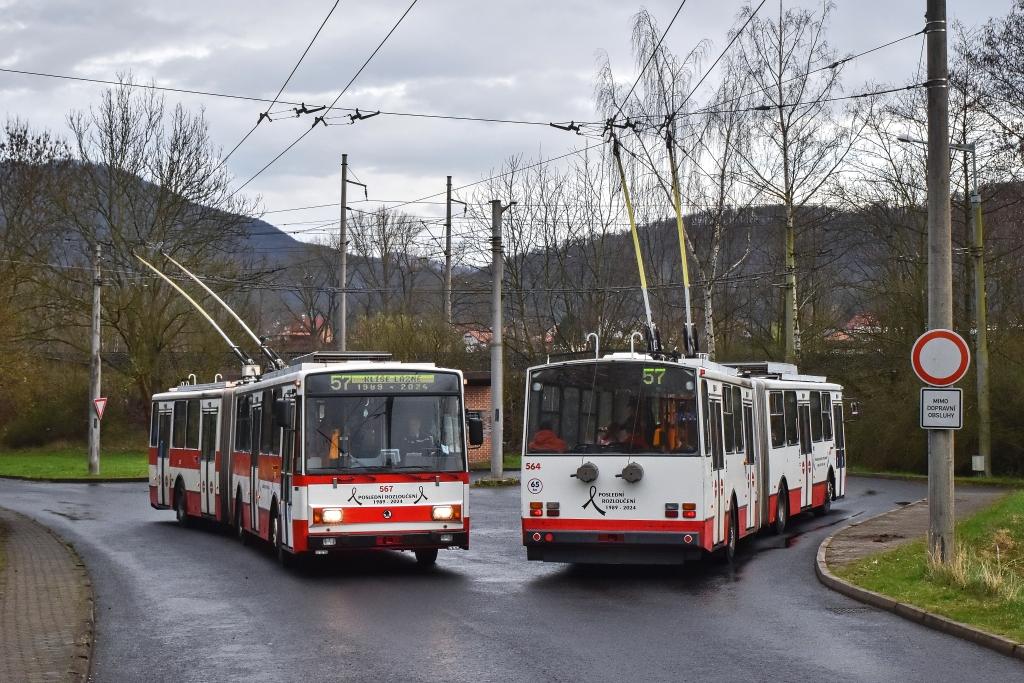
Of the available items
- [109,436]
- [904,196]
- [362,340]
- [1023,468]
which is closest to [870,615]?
[1023,468]

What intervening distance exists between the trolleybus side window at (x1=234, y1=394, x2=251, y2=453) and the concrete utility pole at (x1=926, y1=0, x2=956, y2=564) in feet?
34.8

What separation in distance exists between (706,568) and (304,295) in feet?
209

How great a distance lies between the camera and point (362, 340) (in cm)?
5244

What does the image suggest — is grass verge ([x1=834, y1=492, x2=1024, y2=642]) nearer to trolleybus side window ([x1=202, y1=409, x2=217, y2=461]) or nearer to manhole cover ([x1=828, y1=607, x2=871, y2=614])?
manhole cover ([x1=828, y1=607, x2=871, y2=614])

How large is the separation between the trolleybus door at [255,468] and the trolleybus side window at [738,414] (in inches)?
268

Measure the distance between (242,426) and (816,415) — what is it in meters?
11.3

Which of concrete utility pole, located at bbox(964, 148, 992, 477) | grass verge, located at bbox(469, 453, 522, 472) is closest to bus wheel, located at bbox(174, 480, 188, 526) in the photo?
grass verge, located at bbox(469, 453, 522, 472)

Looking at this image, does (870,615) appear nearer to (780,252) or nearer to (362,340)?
(780,252)

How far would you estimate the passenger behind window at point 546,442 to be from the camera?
1681cm

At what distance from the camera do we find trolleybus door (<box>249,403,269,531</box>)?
66.8ft

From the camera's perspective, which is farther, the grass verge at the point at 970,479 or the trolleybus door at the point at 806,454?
the grass verge at the point at 970,479

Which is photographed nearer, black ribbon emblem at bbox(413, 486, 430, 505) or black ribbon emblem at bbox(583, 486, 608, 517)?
black ribbon emblem at bbox(583, 486, 608, 517)

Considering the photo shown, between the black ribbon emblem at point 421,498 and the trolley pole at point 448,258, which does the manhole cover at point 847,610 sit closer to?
the black ribbon emblem at point 421,498

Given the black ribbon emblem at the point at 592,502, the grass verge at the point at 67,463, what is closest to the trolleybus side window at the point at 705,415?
the black ribbon emblem at the point at 592,502
